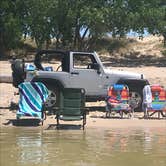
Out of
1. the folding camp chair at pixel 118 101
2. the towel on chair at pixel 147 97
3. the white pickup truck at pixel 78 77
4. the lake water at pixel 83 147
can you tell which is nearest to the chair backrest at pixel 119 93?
the folding camp chair at pixel 118 101

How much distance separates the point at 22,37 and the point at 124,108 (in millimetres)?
26505

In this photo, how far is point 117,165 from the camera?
29.5 ft

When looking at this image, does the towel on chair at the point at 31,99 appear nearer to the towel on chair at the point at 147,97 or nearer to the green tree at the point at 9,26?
the towel on chair at the point at 147,97

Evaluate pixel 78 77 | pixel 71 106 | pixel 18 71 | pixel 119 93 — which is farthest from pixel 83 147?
pixel 18 71

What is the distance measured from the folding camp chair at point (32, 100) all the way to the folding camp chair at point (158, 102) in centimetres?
316

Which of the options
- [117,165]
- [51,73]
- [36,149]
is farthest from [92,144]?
[51,73]

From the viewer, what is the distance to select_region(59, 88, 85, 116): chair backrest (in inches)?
583

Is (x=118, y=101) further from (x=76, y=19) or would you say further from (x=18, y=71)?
(x=76, y=19)

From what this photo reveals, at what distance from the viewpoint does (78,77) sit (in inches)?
716

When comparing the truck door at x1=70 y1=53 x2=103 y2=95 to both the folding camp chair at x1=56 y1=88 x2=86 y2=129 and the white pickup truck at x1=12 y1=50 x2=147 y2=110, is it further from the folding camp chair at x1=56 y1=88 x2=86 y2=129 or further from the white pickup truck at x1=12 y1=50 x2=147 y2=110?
the folding camp chair at x1=56 y1=88 x2=86 y2=129

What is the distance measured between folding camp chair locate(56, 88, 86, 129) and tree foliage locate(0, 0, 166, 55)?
19728 mm

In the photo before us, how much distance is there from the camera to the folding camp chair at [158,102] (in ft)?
55.8

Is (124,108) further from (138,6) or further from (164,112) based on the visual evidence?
(138,6)

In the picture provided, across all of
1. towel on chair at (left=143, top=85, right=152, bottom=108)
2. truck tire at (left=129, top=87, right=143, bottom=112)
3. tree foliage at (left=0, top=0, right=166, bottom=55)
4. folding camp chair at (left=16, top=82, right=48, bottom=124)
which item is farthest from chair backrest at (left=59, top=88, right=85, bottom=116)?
tree foliage at (left=0, top=0, right=166, bottom=55)
